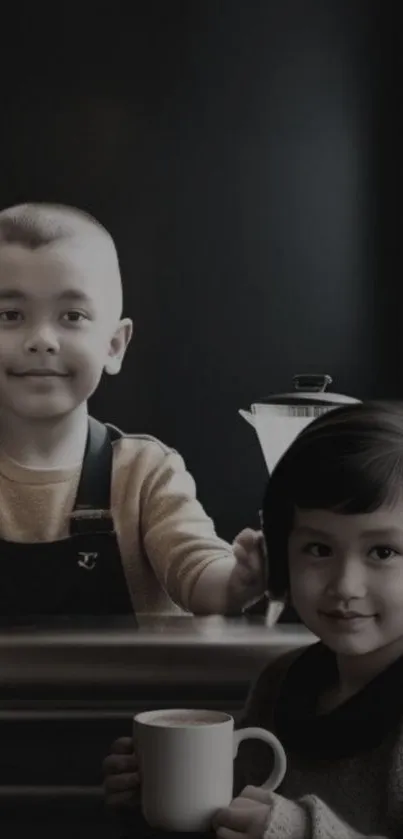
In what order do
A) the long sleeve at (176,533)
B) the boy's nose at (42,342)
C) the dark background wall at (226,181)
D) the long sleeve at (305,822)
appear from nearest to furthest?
the long sleeve at (305,822) < the long sleeve at (176,533) < the boy's nose at (42,342) < the dark background wall at (226,181)

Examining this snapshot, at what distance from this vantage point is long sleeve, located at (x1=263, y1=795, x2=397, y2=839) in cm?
65

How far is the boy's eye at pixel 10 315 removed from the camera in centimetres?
118

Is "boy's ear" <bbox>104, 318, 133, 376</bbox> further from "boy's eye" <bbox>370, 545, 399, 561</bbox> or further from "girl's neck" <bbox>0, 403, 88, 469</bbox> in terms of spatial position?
"boy's eye" <bbox>370, 545, 399, 561</bbox>

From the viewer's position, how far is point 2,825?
2.57 feet

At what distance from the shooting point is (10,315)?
119cm

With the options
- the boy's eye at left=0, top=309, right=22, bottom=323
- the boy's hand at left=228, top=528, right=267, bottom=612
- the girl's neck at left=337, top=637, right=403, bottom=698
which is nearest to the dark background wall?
the boy's eye at left=0, top=309, right=22, bottom=323

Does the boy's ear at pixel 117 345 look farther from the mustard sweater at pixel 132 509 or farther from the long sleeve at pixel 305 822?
the long sleeve at pixel 305 822

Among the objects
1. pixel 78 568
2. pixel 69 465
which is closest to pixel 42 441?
pixel 69 465

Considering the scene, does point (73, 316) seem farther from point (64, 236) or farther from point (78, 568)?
point (78, 568)

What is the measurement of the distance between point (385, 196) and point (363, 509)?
2.94 feet

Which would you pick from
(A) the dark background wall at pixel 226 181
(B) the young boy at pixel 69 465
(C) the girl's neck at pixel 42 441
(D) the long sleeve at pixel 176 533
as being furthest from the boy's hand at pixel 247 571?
(A) the dark background wall at pixel 226 181

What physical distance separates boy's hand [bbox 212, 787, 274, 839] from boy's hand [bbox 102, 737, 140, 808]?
62 millimetres

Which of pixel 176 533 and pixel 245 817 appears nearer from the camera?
pixel 245 817

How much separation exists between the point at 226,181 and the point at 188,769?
3.22ft
